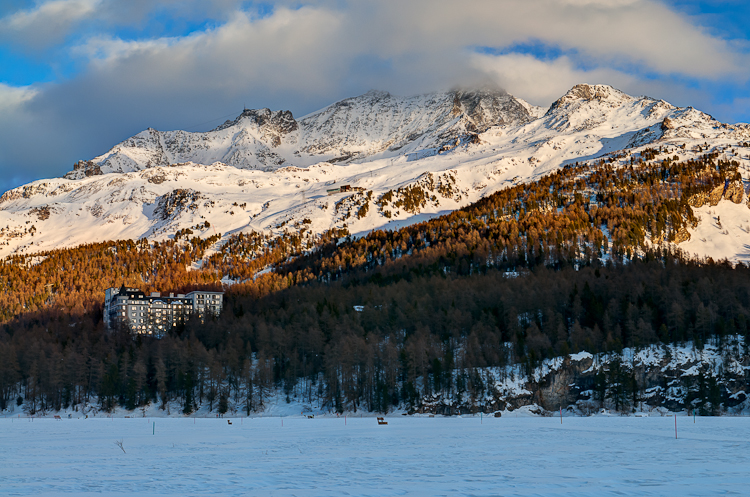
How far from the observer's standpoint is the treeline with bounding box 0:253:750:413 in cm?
10688

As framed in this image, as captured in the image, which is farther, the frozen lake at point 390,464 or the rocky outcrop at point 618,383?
the rocky outcrop at point 618,383

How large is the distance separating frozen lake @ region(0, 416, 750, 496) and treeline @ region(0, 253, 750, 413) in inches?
2079

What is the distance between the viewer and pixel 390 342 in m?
117

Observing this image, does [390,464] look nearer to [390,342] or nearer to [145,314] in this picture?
[390,342]

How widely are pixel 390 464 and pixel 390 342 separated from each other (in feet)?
277

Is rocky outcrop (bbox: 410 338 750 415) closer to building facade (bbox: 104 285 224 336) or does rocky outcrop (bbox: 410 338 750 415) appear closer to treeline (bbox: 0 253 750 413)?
treeline (bbox: 0 253 750 413)

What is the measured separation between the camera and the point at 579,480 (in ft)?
86.9

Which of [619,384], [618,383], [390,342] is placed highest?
[390,342]

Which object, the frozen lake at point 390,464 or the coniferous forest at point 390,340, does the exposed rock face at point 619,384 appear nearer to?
the coniferous forest at point 390,340

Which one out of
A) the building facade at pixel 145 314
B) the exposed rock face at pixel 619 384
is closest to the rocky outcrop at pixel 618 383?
the exposed rock face at pixel 619 384

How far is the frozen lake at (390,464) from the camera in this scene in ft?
82.1

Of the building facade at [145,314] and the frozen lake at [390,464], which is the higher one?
the building facade at [145,314]

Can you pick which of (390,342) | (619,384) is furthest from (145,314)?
(619,384)

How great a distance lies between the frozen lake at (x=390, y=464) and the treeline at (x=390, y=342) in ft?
173
